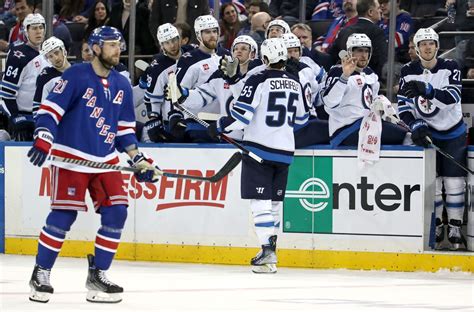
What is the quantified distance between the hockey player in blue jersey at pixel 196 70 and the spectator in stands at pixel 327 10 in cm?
138

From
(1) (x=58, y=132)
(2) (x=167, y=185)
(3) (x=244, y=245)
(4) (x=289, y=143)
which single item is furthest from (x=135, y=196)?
(1) (x=58, y=132)

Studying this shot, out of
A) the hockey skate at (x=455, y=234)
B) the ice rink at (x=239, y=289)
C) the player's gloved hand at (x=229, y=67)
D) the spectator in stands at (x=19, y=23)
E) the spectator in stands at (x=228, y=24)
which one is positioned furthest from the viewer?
the spectator in stands at (x=19, y=23)

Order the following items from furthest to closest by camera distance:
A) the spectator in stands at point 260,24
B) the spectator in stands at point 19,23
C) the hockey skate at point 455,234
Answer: the spectator in stands at point 19,23
the spectator in stands at point 260,24
the hockey skate at point 455,234

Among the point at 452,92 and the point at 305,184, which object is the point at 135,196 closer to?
the point at 305,184

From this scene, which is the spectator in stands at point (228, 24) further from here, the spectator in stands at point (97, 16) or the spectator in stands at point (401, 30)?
the spectator in stands at point (401, 30)

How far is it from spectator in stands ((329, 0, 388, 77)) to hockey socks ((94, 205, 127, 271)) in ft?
12.2

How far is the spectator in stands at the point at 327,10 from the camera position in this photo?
11.1 m

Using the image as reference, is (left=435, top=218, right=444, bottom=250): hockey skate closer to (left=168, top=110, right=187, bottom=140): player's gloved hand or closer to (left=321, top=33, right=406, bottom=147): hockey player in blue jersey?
(left=321, top=33, right=406, bottom=147): hockey player in blue jersey

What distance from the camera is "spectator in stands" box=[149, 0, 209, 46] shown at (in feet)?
35.8

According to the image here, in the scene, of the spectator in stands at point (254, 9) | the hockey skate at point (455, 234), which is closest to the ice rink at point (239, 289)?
the hockey skate at point (455, 234)

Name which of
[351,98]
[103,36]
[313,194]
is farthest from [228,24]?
[103,36]

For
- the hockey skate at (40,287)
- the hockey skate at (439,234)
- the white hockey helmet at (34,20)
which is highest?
the white hockey helmet at (34,20)

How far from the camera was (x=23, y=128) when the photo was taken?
10.6 meters

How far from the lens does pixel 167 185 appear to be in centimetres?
1000
